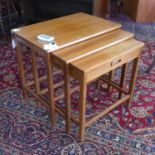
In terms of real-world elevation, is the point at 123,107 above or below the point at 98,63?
below

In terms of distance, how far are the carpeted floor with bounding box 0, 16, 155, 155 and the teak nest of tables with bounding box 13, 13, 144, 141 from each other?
9 centimetres

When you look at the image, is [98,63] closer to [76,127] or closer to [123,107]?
[76,127]

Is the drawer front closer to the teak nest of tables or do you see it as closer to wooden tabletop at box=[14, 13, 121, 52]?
the teak nest of tables

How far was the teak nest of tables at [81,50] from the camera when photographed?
120cm

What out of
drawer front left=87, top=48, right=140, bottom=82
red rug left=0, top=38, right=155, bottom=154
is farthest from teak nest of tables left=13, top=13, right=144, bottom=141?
red rug left=0, top=38, right=155, bottom=154

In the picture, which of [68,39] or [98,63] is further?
[68,39]

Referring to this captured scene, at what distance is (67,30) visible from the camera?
148 centimetres

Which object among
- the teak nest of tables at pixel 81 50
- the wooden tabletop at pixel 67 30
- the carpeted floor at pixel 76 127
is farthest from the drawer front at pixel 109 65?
the carpeted floor at pixel 76 127

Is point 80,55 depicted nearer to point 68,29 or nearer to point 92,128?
point 68,29

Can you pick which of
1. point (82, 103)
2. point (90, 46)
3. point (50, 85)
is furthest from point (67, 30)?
point (82, 103)

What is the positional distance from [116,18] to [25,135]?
93.1 inches

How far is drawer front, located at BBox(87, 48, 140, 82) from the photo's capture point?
3.91ft

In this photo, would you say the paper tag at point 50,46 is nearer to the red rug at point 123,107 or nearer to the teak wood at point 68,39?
the teak wood at point 68,39

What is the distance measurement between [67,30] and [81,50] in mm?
264
